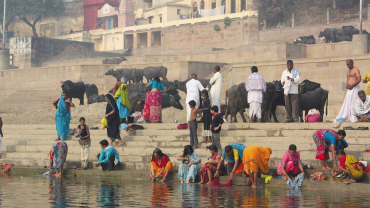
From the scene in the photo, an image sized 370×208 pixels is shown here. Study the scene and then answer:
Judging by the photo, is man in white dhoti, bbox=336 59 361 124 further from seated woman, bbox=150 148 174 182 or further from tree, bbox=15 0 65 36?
tree, bbox=15 0 65 36

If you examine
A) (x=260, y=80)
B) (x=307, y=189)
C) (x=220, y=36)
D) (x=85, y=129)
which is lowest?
(x=307, y=189)

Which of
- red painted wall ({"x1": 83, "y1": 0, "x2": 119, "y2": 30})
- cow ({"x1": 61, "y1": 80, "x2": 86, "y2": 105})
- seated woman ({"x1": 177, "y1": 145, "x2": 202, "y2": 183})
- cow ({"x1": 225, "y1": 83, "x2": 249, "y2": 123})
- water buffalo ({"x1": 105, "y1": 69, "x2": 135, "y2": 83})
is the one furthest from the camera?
red painted wall ({"x1": 83, "y1": 0, "x2": 119, "y2": 30})

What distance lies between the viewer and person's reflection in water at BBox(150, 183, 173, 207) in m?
6.52

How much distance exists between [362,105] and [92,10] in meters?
54.7

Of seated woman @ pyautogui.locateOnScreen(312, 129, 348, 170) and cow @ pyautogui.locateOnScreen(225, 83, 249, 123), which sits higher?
cow @ pyautogui.locateOnScreen(225, 83, 249, 123)

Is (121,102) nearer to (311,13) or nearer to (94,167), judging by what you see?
(94,167)

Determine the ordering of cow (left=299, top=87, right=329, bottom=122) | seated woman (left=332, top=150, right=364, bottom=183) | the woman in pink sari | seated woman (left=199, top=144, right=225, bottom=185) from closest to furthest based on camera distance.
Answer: seated woman (left=332, top=150, right=364, bottom=183) → seated woman (left=199, top=144, right=225, bottom=185) → the woman in pink sari → cow (left=299, top=87, right=329, bottom=122)

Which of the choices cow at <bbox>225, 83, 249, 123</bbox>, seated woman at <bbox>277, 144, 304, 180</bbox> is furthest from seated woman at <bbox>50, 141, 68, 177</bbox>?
cow at <bbox>225, 83, 249, 123</bbox>

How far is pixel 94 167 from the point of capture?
10367 mm

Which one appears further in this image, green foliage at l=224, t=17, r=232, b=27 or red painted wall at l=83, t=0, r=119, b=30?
red painted wall at l=83, t=0, r=119, b=30

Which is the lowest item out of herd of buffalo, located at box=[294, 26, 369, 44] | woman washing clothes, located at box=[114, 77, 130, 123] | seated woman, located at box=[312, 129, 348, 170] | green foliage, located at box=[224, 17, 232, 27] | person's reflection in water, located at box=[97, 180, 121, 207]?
person's reflection in water, located at box=[97, 180, 121, 207]

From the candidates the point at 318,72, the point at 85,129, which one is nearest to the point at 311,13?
the point at 318,72

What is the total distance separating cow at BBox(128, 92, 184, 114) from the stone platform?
10.3 feet

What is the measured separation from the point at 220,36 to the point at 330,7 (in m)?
9.21
